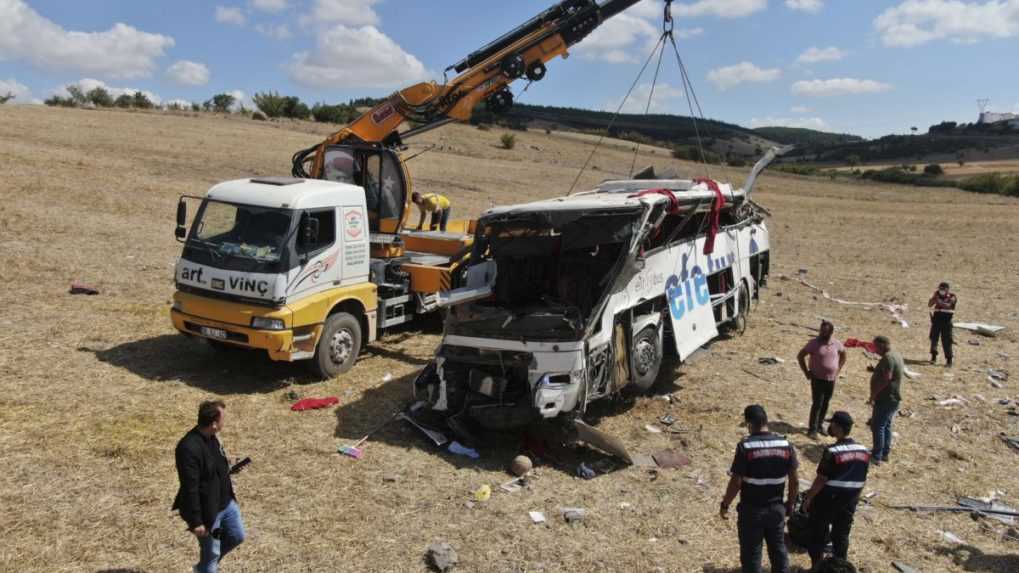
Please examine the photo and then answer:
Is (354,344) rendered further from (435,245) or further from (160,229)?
(160,229)

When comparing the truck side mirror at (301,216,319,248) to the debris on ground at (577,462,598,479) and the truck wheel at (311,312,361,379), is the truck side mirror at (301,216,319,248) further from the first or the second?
the debris on ground at (577,462,598,479)

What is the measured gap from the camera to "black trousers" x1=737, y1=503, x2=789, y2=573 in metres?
4.80

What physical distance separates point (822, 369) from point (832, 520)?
3059mm

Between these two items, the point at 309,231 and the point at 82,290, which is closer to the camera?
the point at 309,231

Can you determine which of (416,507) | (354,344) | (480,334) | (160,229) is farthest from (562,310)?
(160,229)

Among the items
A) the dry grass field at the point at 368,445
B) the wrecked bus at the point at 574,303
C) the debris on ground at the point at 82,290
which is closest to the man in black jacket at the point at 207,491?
the dry grass field at the point at 368,445

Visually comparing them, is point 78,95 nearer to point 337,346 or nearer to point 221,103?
point 221,103

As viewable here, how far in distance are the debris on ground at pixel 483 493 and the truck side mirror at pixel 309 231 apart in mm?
3780

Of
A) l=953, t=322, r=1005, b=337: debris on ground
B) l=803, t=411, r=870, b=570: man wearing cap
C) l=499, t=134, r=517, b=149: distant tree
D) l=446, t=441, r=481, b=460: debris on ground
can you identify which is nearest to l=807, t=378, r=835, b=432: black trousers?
l=803, t=411, r=870, b=570: man wearing cap

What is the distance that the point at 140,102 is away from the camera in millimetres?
42469

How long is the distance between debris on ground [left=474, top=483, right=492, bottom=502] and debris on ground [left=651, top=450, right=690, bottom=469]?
1852 mm

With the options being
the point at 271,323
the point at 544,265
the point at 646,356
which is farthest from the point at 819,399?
the point at 271,323

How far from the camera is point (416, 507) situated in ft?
19.9

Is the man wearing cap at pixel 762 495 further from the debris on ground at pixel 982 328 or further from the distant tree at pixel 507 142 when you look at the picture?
the distant tree at pixel 507 142
